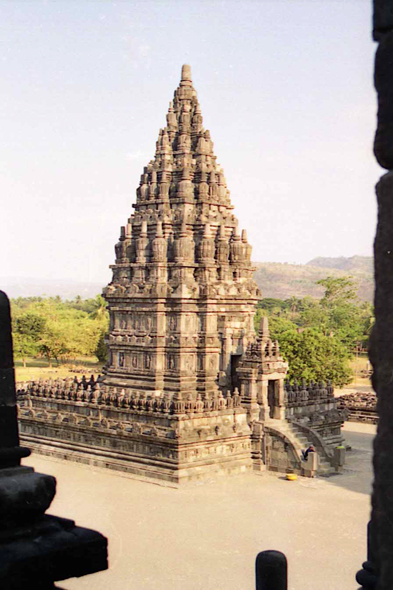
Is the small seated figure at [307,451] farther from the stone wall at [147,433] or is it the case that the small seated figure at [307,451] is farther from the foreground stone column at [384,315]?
the foreground stone column at [384,315]

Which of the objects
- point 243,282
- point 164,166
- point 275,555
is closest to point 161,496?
point 243,282

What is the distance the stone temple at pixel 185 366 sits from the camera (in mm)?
28562

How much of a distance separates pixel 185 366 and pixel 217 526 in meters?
10.8

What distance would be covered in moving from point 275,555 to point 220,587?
34.7 ft

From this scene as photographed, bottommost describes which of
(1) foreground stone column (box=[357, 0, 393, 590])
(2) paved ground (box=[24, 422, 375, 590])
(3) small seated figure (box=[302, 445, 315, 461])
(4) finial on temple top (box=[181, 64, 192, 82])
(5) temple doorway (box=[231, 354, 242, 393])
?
(2) paved ground (box=[24, 422, 375, 590])

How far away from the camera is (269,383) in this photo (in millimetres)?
32219

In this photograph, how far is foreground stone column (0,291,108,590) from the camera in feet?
14.1

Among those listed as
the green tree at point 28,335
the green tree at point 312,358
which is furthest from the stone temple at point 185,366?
the green tree at point 28,335

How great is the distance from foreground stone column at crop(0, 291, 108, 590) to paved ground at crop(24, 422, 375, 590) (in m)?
13.0

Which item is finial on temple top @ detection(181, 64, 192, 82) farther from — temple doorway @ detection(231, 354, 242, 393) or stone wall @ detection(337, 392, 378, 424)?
stone wall @ detection(337, 392, 378, 424)

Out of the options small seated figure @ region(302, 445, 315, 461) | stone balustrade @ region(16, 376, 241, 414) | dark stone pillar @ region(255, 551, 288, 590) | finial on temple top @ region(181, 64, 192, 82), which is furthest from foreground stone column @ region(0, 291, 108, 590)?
finial on temple top @ region(181, 64, 192, 82)

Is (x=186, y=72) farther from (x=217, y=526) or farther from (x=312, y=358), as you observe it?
(x=217, y=526)

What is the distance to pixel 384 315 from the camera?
335 cm

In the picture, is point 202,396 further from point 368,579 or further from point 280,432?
point 368,579
